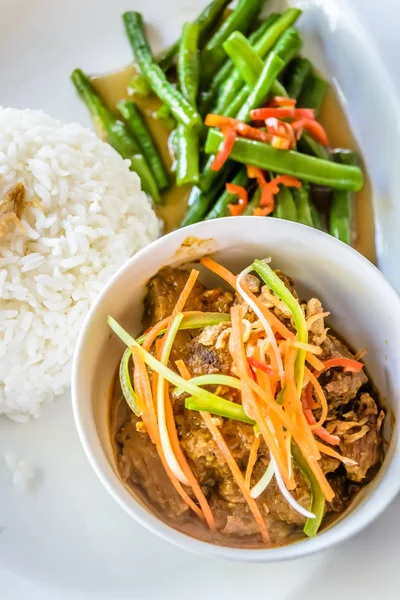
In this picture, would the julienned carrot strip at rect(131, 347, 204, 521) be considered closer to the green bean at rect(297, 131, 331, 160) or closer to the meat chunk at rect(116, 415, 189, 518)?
the meat chunk at rect(116, 415, 189, 518)

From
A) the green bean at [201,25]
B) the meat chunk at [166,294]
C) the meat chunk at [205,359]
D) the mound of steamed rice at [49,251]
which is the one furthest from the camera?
the green bean at [201,25]

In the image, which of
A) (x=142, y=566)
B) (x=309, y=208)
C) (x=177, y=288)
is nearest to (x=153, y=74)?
(x=309, y=208)

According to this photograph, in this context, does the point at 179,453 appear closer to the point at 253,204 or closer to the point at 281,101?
the point at 253,204

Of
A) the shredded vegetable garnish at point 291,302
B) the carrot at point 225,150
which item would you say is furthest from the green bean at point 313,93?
the shredded vegetable garnish at point 291,302

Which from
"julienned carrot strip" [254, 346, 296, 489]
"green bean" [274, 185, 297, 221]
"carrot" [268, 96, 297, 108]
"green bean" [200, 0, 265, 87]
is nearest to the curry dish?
"julienned carrot strip" [254, 346, 296, 489]

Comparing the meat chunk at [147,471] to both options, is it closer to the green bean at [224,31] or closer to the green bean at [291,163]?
the green bean at [291,163]

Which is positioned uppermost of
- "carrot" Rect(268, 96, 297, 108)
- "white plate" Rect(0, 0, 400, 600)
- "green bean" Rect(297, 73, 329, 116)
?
"green bean" Rect(297, 73, 329, 116)
